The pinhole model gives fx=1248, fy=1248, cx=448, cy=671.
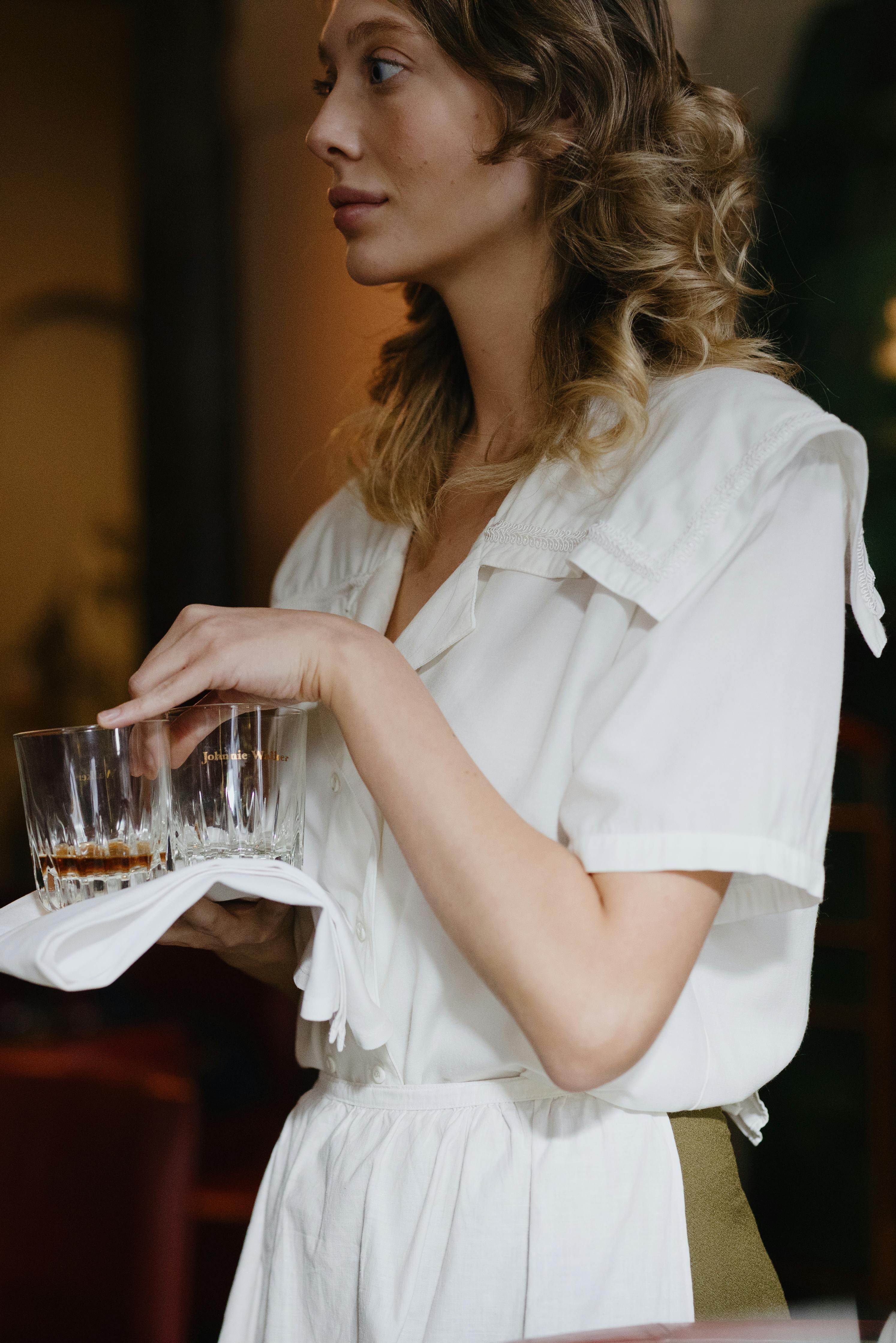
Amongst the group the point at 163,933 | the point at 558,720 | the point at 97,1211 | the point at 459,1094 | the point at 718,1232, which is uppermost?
the point at 558,720

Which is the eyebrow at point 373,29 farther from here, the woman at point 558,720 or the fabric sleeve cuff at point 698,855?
the fabric sleeve cuff at point 698,855

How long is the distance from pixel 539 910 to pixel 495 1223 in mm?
275

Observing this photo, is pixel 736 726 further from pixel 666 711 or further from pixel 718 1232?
pixel 718 1232

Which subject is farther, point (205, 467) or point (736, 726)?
point (205, 467)

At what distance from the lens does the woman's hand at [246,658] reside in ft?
2.86

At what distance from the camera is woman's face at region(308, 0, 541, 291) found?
3.60ft

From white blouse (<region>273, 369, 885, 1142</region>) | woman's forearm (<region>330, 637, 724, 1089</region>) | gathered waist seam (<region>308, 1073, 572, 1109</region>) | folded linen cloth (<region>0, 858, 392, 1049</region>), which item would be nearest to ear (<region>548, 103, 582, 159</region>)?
white blouse (<region>273, 369, 885, 1142</region>)

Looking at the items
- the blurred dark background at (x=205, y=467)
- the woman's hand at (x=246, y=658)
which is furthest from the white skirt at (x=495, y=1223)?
the blurred dark background at (x=205, y=467)

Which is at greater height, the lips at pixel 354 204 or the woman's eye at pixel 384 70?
the woman's eye at pixel 384 70

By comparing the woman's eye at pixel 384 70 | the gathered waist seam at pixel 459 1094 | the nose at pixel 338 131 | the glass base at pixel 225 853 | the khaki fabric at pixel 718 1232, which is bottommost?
the khaki fabric at pixel 718 1232

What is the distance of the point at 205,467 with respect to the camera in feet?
11.5

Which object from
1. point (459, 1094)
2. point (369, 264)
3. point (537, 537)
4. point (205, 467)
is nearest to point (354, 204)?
point (369, 264)

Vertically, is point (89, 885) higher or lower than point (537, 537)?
lower

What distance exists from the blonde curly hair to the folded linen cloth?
432 mm
